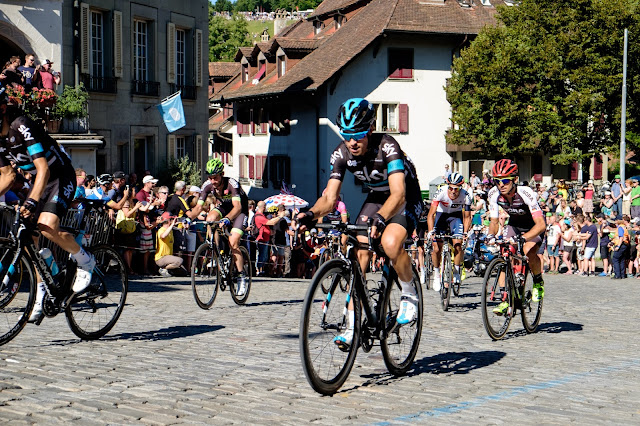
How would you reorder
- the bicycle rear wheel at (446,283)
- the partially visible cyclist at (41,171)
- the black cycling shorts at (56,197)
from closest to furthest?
the partially visible cyclist at (41,171) → the black cycling shorts at (56,197) → the bicycle rear wheel at (446,283)

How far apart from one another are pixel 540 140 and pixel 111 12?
31.8m

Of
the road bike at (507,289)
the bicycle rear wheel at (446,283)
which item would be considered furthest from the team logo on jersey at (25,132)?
the bicycle rear wheel at (446,283)

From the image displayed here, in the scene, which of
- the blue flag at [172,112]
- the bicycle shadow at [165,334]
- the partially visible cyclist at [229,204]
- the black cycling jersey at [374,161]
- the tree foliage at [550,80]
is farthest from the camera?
the tree foliage at [550,80]

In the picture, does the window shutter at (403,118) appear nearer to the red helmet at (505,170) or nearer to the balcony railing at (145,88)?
the balcony railing at (145,88)

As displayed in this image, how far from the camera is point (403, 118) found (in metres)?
55.2

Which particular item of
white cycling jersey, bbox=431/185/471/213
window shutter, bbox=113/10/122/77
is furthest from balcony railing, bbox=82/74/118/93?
white cycling jersey, bbox=431/185/471/213

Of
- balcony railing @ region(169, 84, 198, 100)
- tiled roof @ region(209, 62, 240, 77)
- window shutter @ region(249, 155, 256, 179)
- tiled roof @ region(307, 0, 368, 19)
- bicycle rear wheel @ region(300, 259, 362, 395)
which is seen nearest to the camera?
bicycle rear wheel @ region(300, 259, 362, 395)

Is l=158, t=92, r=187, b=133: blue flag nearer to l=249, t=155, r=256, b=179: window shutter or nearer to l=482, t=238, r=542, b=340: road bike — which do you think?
l=482, t=238, r=542, b=340: road bike

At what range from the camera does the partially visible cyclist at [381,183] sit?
25.7ft

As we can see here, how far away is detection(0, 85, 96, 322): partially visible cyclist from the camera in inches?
337

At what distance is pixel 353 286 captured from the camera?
24.9 ft

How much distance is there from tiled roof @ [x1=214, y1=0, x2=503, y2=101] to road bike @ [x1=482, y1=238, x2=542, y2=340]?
39862 mm

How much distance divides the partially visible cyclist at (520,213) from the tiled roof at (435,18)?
41450 millimetres

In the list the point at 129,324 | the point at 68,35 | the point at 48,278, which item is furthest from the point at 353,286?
the point at 68,35
